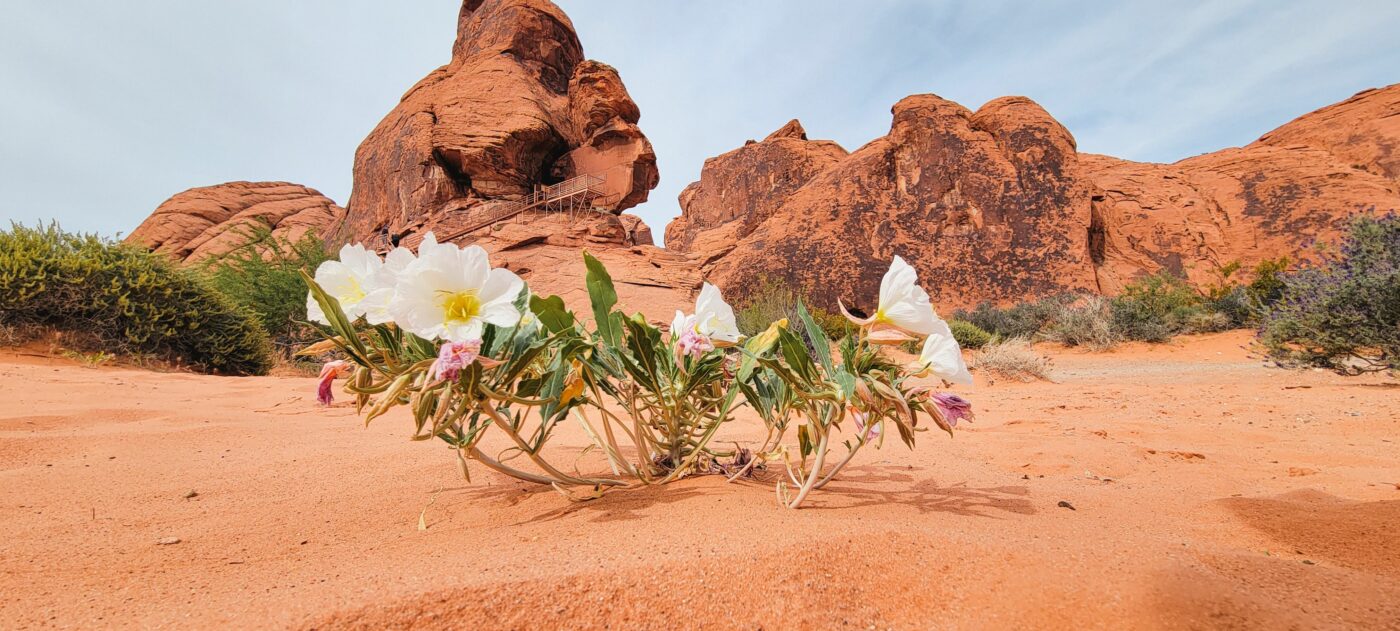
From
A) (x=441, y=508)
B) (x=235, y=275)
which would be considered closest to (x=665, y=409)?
(x=441, y=508)

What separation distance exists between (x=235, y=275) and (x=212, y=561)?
12.7 metres

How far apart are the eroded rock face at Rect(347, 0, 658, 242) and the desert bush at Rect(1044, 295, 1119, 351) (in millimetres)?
13104

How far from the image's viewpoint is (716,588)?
796mm

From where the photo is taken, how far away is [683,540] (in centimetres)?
97

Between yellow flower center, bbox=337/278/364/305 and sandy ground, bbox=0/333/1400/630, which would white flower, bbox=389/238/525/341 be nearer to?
yellow flower center, bbox=337/278/364/305

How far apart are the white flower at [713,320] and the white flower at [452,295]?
475 millimetres

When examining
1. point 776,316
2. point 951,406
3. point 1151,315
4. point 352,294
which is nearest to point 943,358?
point 951,406

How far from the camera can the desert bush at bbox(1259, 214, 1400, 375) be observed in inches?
172

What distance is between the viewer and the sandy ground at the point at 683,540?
73 cm

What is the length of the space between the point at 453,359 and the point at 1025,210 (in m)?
17.7

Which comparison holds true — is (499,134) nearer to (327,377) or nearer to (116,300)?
(116,300)

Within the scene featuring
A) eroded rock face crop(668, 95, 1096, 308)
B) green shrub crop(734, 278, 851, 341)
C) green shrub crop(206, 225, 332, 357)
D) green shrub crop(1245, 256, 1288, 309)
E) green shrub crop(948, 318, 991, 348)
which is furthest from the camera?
eroded rock face crop(668, 95, 1096, 308)

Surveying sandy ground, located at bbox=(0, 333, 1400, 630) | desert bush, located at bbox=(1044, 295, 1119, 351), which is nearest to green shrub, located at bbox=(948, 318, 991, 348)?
desert bush, located at bbox=(1044, 295, 1119, 351)

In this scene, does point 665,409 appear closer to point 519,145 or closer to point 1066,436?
point 1066,436
